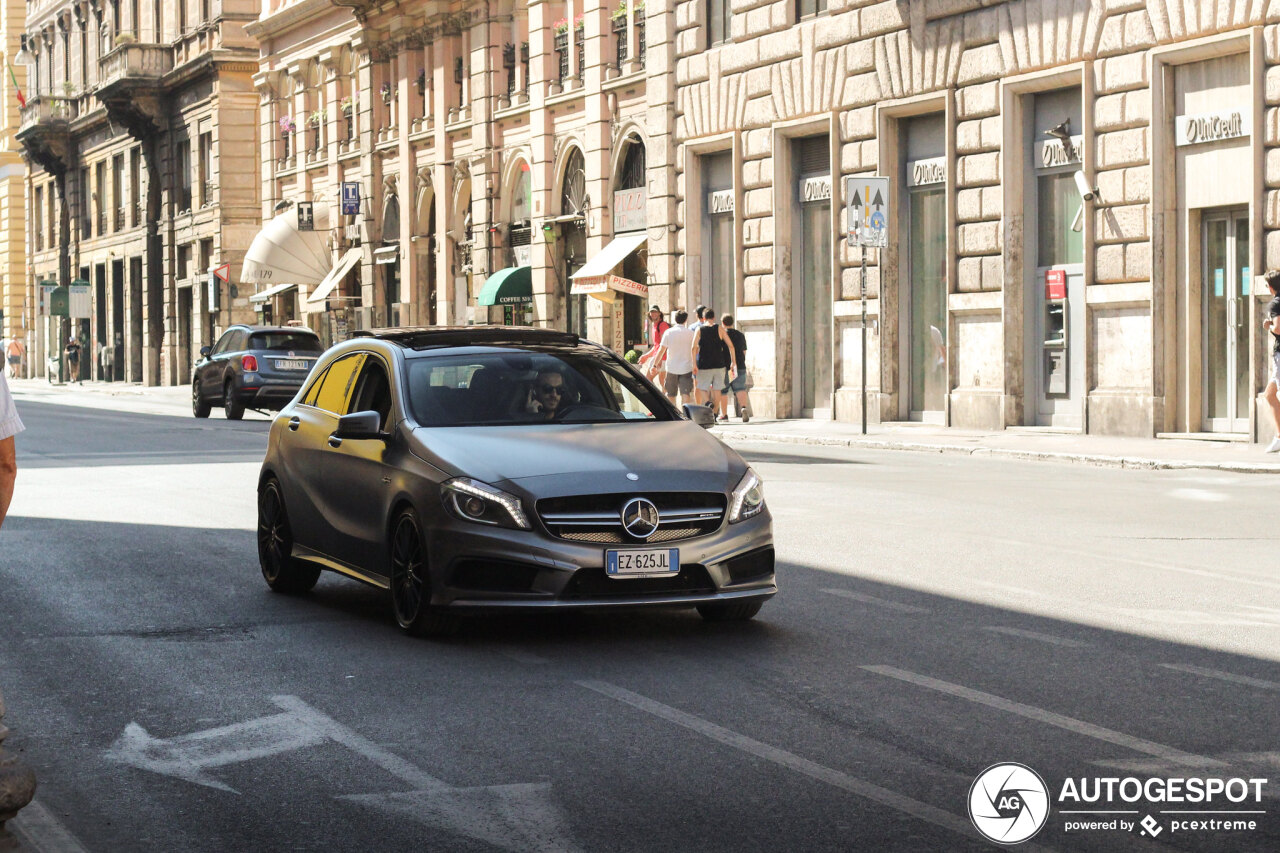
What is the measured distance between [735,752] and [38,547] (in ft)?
26.8

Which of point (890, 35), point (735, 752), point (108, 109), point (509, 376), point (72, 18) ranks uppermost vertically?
point (72, 18)

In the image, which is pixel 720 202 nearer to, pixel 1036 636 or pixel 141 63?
pixel 1036 636

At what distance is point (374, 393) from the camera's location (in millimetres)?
10438

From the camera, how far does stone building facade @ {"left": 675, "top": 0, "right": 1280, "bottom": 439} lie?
2361 centimetres

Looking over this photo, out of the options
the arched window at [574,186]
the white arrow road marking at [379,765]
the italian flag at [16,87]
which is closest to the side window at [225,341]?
the arched window at [574,186]

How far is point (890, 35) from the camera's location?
29.3 meters

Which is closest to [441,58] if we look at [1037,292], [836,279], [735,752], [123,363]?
[836,279]

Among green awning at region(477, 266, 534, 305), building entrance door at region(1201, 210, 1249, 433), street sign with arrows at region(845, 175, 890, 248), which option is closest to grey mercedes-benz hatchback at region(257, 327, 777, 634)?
building entrance door at region(1201, 210, 1249, 433)

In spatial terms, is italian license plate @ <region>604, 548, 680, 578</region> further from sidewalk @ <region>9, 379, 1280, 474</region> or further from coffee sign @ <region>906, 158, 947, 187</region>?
coffee sign @ <region>906, 158, 947, 187</region>

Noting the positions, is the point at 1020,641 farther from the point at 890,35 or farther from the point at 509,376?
the point at 890,35

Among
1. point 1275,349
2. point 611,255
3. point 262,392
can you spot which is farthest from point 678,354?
point 1275,349

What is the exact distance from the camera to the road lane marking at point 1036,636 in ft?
29.7

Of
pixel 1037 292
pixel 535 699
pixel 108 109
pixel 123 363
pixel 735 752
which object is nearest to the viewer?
pixel 735 752

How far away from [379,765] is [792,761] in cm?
135
